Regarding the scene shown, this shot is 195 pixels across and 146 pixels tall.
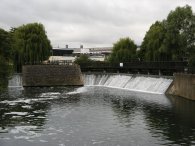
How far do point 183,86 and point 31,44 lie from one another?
39.2 meters

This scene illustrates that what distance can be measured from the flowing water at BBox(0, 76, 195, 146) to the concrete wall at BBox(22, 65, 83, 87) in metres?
Answer: 22.0

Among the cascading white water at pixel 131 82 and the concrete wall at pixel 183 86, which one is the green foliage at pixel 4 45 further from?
the cascading white water at pixel 131 82

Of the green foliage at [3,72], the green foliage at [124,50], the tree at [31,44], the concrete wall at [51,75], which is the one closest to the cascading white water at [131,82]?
the concrete wall at [51,75]

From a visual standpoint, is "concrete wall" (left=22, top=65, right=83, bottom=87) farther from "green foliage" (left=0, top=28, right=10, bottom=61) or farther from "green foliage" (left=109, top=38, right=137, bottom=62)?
"green foliage" (left=0, top=28, right=10, bottom=61)

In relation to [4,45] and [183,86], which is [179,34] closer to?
[183,86]

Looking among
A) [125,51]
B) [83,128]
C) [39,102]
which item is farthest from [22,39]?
[83,128]

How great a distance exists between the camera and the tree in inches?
3159

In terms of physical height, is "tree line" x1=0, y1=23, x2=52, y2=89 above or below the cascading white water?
above

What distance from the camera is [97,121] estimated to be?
32.9m

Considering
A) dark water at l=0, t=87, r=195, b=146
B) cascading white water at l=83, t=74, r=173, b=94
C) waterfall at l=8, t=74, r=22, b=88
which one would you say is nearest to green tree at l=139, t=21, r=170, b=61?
cascading white water at l=83, t=74, r=173, b=94

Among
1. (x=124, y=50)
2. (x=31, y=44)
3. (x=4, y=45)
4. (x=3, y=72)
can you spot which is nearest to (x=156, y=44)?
(x=124, y=50)

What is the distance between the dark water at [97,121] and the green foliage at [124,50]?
142ft

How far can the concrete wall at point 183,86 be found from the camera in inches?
1815

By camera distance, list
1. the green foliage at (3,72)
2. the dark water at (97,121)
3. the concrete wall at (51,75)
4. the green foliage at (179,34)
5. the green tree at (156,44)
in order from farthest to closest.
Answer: the concrete wall at (51,75)
the green tree at (156,44)
the green foliage at (179,34)
the green foliage at (3,72)
the dark water at (97,121)
